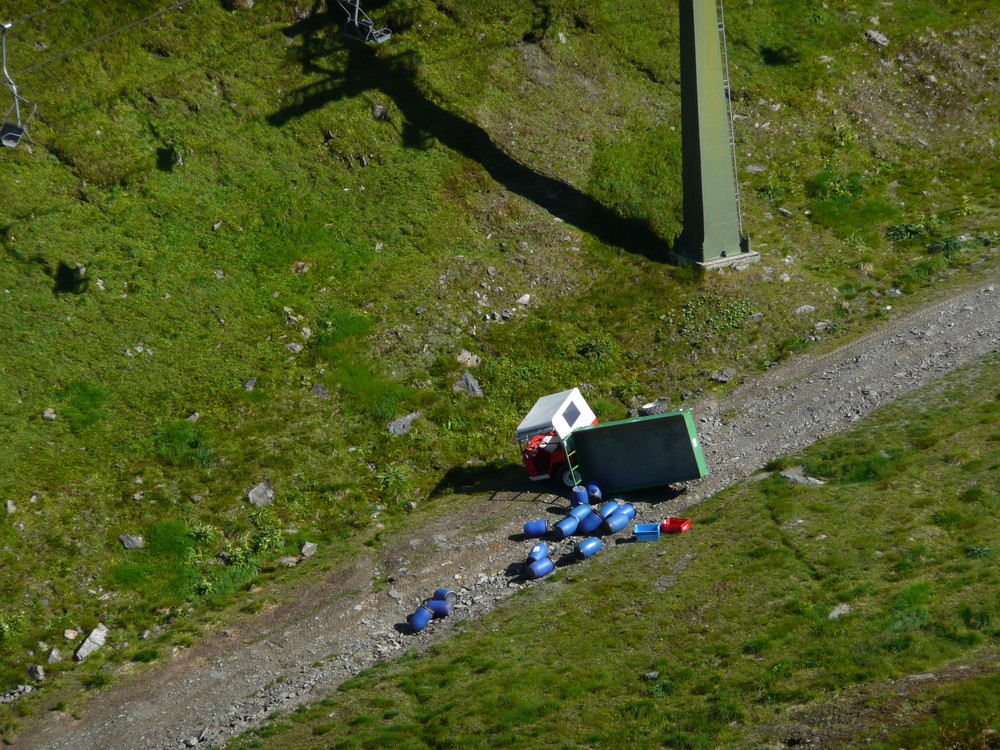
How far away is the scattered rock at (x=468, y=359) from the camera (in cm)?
3091

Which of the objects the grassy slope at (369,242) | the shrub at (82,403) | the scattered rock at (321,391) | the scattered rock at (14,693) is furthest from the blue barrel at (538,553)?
the shrub at (82,403)

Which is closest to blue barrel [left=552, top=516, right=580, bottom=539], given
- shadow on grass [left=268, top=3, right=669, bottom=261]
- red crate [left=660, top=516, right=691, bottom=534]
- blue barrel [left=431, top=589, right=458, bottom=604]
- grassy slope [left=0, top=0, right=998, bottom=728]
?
red crate [left=660, top=516, right=691, bottom=534]

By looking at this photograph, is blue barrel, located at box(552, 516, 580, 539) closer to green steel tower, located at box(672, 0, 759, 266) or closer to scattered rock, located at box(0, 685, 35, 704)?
scattered rock, located at box(0, 685, 35, 704)

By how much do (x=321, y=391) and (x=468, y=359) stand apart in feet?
16.5

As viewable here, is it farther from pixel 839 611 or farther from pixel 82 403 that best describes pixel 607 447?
pixel 82 403

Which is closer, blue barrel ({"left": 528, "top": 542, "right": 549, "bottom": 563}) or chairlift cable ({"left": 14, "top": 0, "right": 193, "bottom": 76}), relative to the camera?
blue barrel ({"left": 528, "top": 542, "right": 549, "bottom": 563})

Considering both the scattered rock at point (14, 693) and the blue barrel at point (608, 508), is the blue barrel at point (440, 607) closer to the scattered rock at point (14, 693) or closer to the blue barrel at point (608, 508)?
the blue barrel at point (608, 508)

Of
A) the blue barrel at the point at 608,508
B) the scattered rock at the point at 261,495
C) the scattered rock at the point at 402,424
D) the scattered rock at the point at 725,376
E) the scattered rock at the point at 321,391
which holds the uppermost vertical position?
the scattered rock at the point at 321,391

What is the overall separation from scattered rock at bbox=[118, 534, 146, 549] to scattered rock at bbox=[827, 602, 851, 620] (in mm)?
17884

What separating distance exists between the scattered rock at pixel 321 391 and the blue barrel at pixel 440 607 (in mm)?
9216

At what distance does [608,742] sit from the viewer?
16.4m

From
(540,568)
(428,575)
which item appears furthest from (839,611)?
(428,575)

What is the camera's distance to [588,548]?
2352cm

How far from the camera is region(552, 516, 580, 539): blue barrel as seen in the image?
79.6 ft
